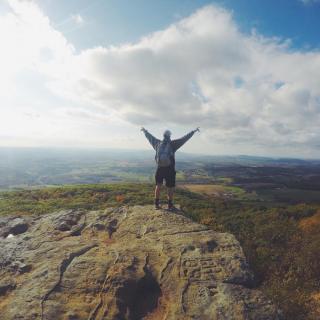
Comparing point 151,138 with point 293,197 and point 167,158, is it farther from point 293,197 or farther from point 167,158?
point 293,197

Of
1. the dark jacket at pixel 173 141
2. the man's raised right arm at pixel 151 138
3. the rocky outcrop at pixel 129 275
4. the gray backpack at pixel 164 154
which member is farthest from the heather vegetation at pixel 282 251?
the man's raised right arm at pixel 151 138

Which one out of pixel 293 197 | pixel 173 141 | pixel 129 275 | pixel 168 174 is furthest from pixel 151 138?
pixel 293 197

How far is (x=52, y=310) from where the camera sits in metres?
7.07

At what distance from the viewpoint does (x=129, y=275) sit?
26.9 ft

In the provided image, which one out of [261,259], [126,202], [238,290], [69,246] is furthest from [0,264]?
[126,202]

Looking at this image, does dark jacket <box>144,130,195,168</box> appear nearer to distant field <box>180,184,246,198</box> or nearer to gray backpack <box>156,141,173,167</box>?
gray backpack <box>156,141,173,167</box>

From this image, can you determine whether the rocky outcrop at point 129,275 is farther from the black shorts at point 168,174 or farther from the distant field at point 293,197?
the distant field at point 293,197

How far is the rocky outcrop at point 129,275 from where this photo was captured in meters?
7.07

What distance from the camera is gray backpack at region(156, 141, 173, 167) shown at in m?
13.0

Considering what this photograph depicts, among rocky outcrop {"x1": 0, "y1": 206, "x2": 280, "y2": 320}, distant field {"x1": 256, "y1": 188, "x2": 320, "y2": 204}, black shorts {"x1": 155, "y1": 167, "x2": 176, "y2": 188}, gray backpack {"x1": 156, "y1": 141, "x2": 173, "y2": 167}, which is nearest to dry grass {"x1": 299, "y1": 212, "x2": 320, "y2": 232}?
rocky outcrop {"x1": 0, "y1": 206, "x2": 280, "y2": 320}

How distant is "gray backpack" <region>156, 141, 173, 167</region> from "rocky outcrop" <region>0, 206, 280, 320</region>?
2711 millimetres

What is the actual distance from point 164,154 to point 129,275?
6066 mm

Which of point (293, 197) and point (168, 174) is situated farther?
point (293, 197)

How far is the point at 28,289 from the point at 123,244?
10.8 feet
